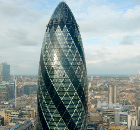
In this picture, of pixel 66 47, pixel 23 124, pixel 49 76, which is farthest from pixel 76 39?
pixel 23 124

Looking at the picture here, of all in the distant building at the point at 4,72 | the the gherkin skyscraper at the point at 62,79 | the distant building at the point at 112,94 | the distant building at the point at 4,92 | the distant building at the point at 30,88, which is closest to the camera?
the the gherkin skyscraper at the point at 62,79

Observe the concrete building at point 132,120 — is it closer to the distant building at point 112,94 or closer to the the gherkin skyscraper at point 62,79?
the the gherkin skyscraper at point 62,79

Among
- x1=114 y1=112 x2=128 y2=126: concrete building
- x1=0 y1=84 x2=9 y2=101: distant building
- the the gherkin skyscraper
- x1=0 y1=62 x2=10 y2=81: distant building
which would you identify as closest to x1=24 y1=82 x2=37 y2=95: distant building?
x1=0 y1=62 x2=10 y2=81: distant building

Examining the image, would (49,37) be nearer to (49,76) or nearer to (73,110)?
(49,76)

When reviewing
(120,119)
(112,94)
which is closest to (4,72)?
(112,94)

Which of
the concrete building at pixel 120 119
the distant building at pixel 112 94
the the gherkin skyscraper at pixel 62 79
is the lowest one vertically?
the concrete building at pixel 120 119

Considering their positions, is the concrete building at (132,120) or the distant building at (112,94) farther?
the distant building at (112,94)

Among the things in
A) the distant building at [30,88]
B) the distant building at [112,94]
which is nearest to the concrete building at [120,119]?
the distant building at [112,94]

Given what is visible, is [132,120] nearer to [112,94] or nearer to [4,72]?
[112,94]

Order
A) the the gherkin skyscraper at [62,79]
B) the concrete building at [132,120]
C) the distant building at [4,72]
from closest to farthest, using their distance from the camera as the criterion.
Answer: the the gherkin skyscraper at [62,79] < the concrete building at [132,120] < the distant building at [4,72]
